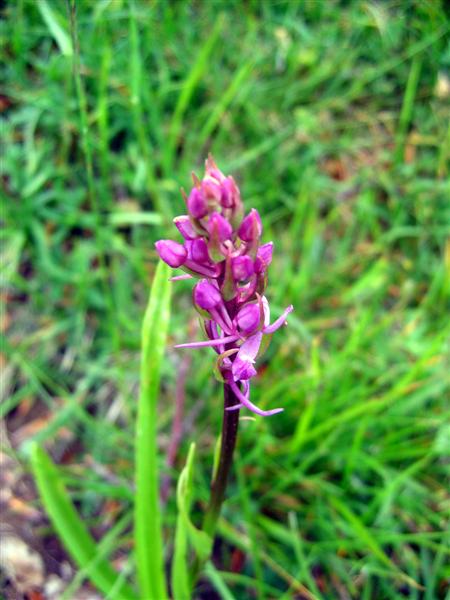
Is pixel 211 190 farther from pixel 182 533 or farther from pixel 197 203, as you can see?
pixel 182 533

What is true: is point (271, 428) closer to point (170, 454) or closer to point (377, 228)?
point (170, 454)

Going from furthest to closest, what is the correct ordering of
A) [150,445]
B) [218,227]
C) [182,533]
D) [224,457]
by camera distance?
[150,445] < [182,533] < [224,457] < [218,227]

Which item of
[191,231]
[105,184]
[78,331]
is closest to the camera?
[191,231]

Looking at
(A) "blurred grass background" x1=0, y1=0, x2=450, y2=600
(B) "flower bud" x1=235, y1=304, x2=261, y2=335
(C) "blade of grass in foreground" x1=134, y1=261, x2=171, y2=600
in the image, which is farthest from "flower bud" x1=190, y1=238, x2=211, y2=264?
(A) "blurred grass background" x1=0, y1=0, x2=450, y2=600

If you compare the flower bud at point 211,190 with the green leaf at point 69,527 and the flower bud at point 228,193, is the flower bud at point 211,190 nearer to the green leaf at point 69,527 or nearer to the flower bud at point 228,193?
the flower bud at point 228,193

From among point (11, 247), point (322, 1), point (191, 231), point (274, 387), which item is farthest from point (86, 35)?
point (191, 231)

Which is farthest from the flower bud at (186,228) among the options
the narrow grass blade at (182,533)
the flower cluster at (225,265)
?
the narrow grass blade at (182,533)

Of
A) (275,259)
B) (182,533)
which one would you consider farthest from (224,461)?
(275,259)
